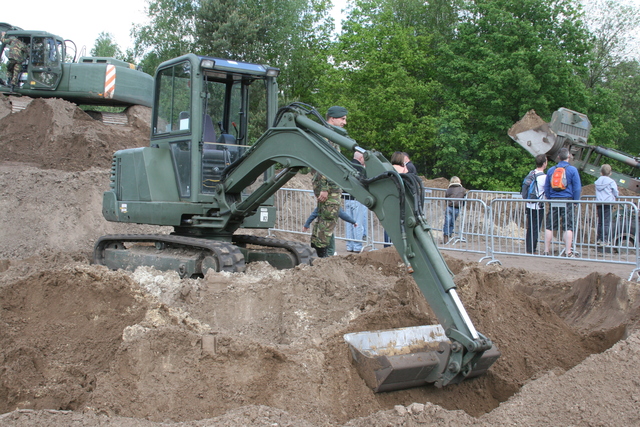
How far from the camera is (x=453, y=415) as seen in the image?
3289 millimetres

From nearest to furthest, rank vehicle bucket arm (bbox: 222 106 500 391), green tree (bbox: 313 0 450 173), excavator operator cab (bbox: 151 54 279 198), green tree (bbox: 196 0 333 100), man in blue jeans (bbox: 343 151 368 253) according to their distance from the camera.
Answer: vehicle bucket arm (bbox: 222 106 500 391), excavator operator cab (bbox: 151 54 279 198), man in blue jeans (bbox: 343 151 368 253), green tree (bbox: 196 0 333 100), green tree (bbox: 313 0 450 173)

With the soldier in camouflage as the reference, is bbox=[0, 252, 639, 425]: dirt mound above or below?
below

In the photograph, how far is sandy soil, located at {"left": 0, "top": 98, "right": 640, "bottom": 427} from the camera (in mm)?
3479

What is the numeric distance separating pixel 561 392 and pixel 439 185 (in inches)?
688

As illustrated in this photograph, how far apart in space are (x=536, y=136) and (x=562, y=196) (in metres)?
4.58

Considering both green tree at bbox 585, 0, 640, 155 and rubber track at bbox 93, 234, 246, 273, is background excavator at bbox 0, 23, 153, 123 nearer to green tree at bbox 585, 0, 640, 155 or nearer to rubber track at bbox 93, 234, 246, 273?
rubber track at bbox 93, 234, 246, 273

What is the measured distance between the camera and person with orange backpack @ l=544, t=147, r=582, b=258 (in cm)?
832

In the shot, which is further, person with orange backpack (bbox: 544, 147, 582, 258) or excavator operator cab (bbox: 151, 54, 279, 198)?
person with orange backpack (bbox: 544, 147, 582, 258)

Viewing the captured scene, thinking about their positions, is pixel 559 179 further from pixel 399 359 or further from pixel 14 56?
pixel 14 56

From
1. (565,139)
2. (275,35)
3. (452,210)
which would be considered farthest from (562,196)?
(275,35)

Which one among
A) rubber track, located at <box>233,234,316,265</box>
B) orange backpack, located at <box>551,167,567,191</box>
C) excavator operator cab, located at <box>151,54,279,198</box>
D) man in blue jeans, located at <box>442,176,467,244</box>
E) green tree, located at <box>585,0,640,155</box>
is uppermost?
green tree, located at <box>585,0,640,155</box>

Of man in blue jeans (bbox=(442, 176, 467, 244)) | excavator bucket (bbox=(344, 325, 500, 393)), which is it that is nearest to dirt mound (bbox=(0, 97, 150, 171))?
man in blue jeans (bbox=(442, 176, 467, 244))

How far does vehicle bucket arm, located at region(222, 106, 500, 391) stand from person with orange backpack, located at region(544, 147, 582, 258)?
15.0ft

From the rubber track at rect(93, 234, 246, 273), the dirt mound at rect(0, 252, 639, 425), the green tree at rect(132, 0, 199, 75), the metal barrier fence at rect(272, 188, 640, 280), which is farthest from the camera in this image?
the green tree at rect(132, 0, 199, 75)
